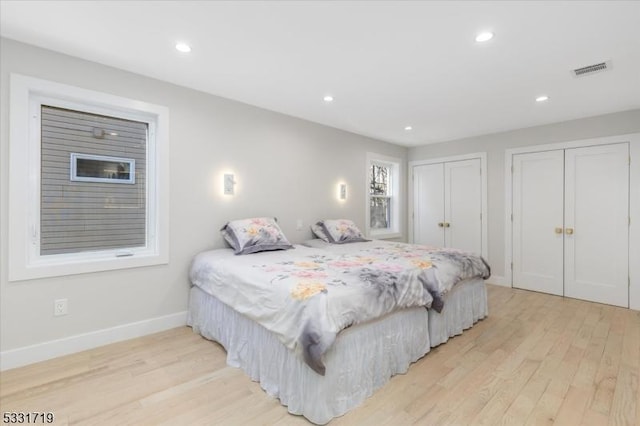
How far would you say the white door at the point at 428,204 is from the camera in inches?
213

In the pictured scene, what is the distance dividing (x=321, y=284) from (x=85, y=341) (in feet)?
7.09

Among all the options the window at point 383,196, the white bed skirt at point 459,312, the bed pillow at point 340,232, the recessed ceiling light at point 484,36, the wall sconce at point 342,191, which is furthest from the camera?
the window at point 383,196

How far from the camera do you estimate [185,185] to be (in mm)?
3076

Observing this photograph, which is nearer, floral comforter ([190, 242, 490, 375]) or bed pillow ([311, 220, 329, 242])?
floral comforter ([190, 242, 490, 375])

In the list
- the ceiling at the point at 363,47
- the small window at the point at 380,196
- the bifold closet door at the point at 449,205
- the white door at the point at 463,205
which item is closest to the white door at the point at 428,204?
the bifold closet door at the point at 449,205

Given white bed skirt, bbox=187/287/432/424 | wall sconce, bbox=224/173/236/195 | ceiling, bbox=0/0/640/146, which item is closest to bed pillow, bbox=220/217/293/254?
wall sconce, bbox=224/173/236/195

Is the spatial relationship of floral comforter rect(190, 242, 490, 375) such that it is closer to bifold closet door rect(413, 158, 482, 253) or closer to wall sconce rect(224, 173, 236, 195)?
→ wall sconce rect(224, 173, 236, 195)

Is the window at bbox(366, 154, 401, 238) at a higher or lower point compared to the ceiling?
lower

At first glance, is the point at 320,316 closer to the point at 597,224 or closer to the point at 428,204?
the point at 597,224

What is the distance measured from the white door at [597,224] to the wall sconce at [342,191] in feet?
9.84

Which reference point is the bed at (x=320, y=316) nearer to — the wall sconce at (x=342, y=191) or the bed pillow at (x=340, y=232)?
the bed pillow at (x=340, y=232)

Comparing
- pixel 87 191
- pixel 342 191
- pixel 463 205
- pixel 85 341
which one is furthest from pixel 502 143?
pixel 85 341

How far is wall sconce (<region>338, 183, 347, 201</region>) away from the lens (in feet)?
15.0

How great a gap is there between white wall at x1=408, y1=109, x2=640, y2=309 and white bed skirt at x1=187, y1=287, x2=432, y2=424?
294cm
